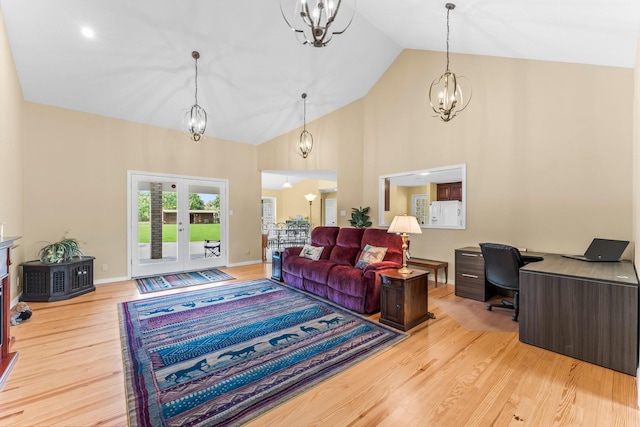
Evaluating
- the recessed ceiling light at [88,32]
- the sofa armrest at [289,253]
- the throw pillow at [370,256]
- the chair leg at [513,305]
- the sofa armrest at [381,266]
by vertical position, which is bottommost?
the chair leg at [513,305]

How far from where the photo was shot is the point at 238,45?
4020 mm

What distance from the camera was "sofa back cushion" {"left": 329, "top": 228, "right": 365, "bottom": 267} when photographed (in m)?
4.43

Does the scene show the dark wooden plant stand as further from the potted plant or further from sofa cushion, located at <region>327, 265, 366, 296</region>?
sofa cushion, located at <region>327, 265, 366, 296</region>

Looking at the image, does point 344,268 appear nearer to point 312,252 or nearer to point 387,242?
point 387,242

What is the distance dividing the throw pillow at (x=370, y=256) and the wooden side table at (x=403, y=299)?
563mm

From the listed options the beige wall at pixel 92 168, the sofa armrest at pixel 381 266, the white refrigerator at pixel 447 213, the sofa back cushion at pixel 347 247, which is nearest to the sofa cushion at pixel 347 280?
the sofa armrest at pixel 381 266

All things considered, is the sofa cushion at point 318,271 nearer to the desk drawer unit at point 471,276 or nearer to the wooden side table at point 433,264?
the wooden side table at point 433,264

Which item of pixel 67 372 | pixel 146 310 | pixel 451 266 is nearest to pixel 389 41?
pixel 451 266

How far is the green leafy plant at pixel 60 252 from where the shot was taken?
163 inches

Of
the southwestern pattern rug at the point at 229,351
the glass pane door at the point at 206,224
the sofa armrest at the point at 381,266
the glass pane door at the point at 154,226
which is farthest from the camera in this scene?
the glass pane door at the point at 206,224

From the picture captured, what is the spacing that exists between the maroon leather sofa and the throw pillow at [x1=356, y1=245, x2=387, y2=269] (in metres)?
0.08

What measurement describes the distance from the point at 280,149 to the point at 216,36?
3.27 metres

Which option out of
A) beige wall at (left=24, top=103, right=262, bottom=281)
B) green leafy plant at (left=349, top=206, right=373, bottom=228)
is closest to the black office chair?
green leafy plant at (left=349, top=206, right=373, bottom=228)

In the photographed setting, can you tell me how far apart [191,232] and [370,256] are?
4.17m
